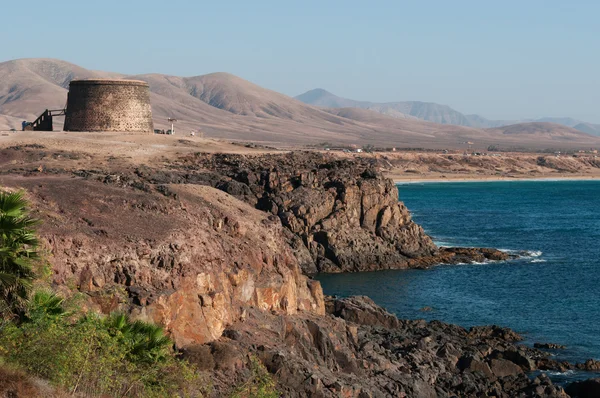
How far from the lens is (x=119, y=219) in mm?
30547

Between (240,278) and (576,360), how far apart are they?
48.3 ft

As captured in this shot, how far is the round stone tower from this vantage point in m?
69.8

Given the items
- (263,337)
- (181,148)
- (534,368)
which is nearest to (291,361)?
(263,337)

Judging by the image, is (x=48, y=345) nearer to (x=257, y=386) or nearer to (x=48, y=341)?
(x=48, y=341)

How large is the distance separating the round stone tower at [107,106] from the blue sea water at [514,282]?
23194 millimetres

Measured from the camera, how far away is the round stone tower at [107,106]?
69812 mm

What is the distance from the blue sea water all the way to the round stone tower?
23.2 m

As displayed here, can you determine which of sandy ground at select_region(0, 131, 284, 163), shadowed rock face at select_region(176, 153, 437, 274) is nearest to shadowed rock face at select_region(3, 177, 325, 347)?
shadowed rock face at select_region(176, 153, 437, 274)

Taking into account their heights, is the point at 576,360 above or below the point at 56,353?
below

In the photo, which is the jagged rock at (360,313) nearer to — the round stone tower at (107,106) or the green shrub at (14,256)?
the green shrub at (14,256)

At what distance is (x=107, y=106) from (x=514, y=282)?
32803 millimetres

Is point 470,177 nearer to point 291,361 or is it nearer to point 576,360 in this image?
point 576,360

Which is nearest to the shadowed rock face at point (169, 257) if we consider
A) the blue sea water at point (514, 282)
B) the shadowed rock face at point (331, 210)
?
the blue sea water at point (514, 282)

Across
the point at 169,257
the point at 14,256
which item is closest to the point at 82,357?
the point at 14,256
